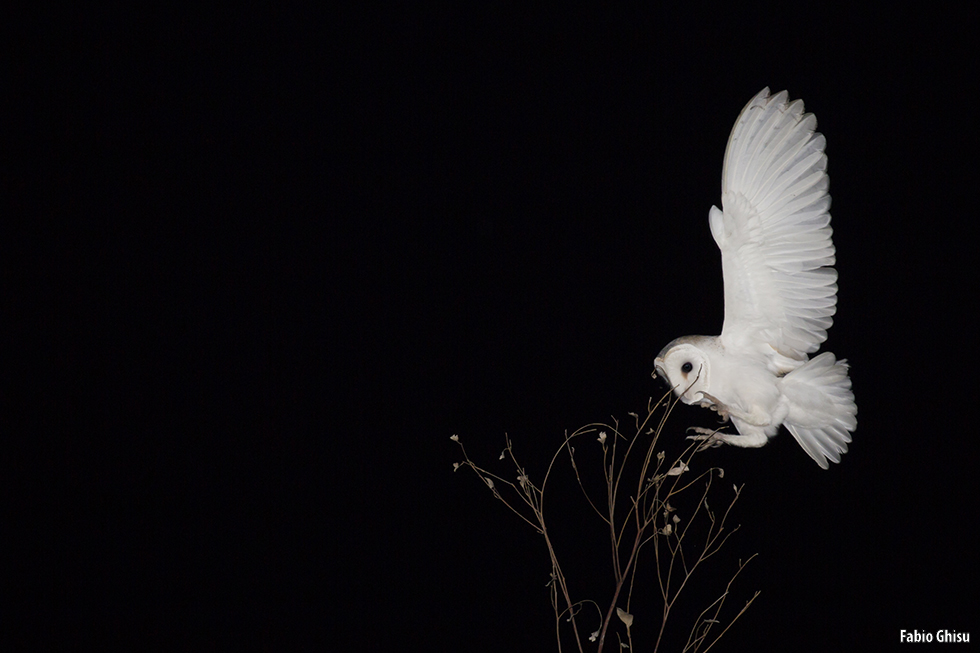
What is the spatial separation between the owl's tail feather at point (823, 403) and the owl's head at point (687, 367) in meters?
0.18

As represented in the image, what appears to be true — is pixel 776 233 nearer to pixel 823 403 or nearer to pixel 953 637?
pixel 823 403

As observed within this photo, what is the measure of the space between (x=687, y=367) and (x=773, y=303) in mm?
232

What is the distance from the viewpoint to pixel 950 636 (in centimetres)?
161

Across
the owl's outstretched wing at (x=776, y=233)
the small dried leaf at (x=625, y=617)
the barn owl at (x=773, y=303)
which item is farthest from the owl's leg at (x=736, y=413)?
the small dried leaf at (x=625, y=617)

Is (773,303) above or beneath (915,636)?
above

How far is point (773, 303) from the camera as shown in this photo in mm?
1521

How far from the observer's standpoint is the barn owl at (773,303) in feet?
4.85

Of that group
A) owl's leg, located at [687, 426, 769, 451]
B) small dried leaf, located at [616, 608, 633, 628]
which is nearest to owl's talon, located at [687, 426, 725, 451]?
owl's leg, located at [687, 426, 769, 451]

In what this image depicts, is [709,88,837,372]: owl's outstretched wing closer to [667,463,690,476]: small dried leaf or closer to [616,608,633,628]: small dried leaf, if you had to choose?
[667,463,690,476]: small dried leaf

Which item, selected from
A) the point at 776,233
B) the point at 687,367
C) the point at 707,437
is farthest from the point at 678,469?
the point at 776,233

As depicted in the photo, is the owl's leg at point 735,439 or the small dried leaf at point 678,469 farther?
the owl's leg at point 735,439

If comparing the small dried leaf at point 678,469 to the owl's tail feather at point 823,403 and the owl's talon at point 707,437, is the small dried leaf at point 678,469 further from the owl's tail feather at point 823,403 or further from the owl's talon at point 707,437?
the owl's tail feather at point 823,403

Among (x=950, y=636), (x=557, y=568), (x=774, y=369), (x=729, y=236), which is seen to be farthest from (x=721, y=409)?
(x=950, y=636)

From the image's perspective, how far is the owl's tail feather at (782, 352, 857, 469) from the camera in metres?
1.51
